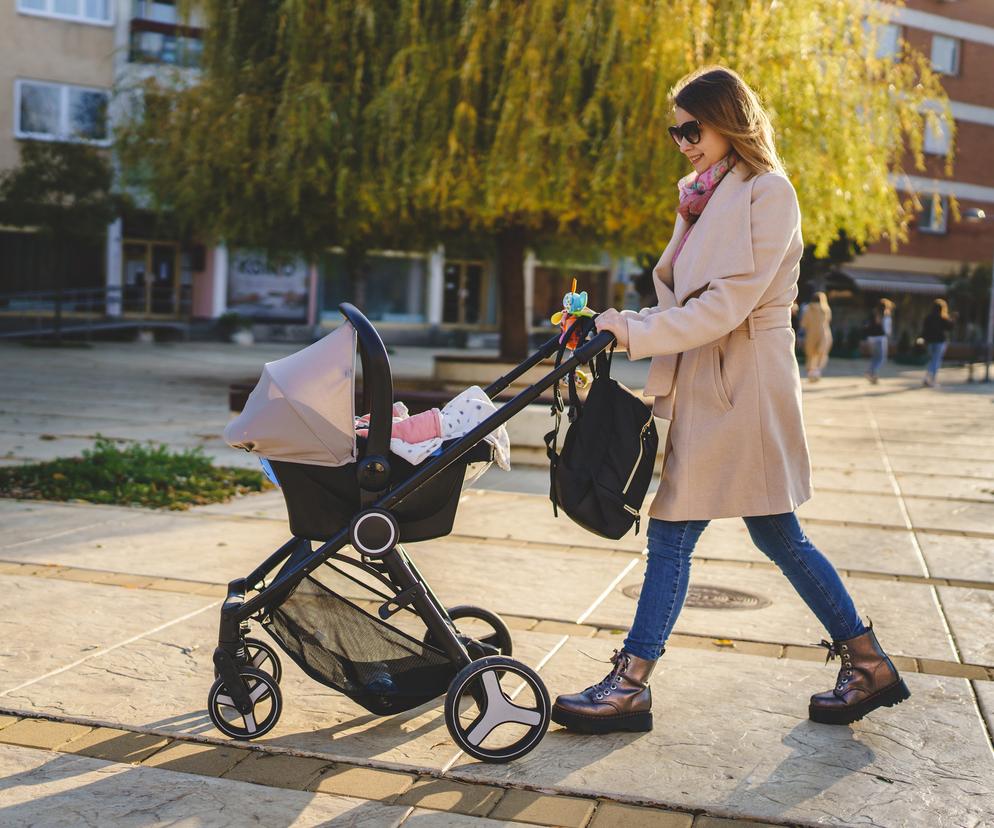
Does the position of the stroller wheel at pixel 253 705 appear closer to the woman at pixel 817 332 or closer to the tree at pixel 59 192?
the woman at pixel 817 332

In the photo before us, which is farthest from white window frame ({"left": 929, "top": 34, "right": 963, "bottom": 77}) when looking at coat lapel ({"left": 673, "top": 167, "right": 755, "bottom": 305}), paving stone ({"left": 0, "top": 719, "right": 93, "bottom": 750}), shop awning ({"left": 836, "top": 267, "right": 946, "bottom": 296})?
paving stone ({"left": 0, "top": 719, "right": 93, "bottom": 750})

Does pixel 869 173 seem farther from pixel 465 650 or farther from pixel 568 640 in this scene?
pixel 465 650

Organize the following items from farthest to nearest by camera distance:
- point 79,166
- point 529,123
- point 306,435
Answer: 1. point 79,166
2. point 529,123
3. point 306,435

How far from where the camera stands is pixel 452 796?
3.21 metres

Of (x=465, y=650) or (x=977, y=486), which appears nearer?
(x=465, y=650)

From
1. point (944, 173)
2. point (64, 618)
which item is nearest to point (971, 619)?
point (64, 618)

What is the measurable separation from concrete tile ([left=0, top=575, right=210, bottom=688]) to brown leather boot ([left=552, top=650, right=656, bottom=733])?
1729 mm

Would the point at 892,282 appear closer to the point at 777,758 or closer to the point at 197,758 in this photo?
the point at 777,758

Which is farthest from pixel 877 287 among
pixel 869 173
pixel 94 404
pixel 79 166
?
pixel 94 404

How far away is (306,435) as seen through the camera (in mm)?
3357

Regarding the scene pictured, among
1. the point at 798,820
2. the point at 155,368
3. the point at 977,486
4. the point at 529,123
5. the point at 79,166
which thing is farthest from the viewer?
the point at 79,166

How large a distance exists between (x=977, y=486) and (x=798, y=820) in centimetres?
755

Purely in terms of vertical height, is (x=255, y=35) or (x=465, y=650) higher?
(x=255, y=35)

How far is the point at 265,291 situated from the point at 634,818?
1433 inches
